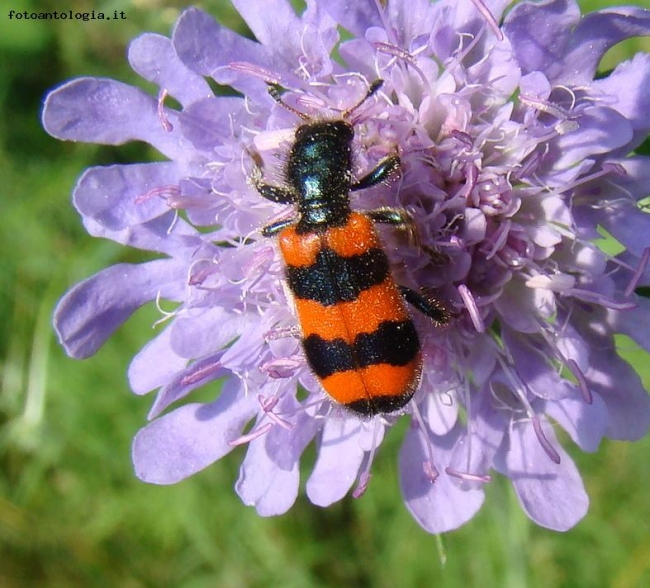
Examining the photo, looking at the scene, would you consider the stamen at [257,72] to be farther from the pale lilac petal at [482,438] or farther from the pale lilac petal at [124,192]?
the pale lilac petal at [482,438]

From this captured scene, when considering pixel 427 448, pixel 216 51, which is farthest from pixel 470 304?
pixel 216 51

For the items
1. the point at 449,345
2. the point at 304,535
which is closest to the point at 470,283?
the point at 449,345

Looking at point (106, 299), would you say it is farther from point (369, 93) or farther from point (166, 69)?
point (369, 93)

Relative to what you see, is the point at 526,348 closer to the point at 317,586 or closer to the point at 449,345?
the point at 449,345

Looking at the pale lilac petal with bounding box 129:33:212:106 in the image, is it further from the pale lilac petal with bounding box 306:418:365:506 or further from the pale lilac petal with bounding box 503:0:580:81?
the pale lilac petal with bounding box 306:418:365:506

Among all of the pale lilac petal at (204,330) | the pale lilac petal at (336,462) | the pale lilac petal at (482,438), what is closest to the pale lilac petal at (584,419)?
the pale lilac petal at (482,438)

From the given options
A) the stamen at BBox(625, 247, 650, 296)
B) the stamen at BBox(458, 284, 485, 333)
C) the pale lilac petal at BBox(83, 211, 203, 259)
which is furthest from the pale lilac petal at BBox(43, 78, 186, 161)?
the stamen at BBox(625, 247, 650, 296)
